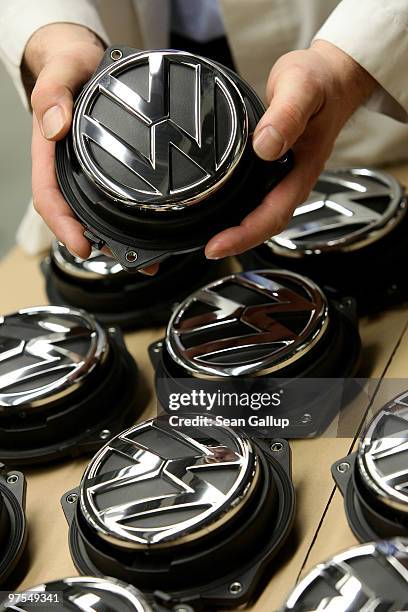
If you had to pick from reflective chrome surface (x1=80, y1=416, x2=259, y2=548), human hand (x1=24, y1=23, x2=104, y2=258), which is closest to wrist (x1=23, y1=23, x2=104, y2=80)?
human hand (x1=24, y1=23, x2=104, y2=258)

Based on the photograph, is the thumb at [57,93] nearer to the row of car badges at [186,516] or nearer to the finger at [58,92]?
the finger at [58,92]

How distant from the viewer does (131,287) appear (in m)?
0.92

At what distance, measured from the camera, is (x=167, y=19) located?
1154 millimetres

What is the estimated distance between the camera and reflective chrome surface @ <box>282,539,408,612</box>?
1.73 feet

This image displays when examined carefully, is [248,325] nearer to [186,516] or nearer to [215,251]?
[215,251]

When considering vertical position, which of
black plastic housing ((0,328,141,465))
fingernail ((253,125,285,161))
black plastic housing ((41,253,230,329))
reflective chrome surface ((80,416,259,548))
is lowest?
black plastic housing ((0,328,141,465))

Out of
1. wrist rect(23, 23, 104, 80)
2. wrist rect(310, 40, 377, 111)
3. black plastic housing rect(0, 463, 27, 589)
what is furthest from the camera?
wrist rect(23, 23, 104, 80)

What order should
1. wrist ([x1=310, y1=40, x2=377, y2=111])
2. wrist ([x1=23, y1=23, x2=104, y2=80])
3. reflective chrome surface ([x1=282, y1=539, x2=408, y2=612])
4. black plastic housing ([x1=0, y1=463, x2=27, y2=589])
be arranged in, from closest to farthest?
reflective chrome surface ([x1=282, y1=539, x2=408, y2=612])
black plastic housing ([x1=0, y1=463, x2=27, y2=589])
wrist ([x1=310, y1=40, x2=377, y2=111])
wrist ([x1=23, y1=23, x2=104, y2=80])

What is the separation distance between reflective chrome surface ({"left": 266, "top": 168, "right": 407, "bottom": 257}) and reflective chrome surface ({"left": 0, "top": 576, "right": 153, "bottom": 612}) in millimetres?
380

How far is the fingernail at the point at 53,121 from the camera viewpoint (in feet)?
2.42

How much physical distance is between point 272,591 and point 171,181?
299mm

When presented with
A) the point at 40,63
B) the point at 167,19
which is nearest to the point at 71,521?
the point at 40,63

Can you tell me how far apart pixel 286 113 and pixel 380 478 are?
11.1 inches

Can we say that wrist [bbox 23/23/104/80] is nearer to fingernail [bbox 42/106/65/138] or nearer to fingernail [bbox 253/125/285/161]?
fingernail [bbox 42/106/65/138]
